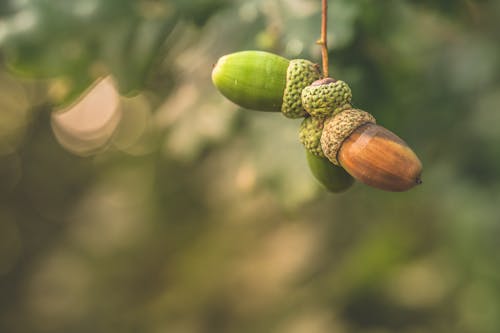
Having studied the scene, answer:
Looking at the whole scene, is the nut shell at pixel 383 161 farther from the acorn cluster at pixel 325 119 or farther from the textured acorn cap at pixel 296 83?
the textured acorn cap at pixel 296 83

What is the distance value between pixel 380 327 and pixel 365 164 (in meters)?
1.46

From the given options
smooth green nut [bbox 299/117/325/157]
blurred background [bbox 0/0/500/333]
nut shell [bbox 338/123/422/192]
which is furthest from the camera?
blurred background [bbox 0/0/500/333]

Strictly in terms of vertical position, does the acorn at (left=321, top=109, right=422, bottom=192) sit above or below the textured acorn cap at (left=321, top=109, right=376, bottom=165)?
below

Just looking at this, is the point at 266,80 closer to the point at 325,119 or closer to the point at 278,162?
the point at 325,119

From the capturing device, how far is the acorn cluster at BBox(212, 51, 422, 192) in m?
0.80

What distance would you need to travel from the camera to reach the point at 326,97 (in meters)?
0.87

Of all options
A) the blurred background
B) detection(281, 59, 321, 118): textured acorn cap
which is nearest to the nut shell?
detection(281, 59, 321, 118): textured acorn cap

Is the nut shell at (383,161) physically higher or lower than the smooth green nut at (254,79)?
lower

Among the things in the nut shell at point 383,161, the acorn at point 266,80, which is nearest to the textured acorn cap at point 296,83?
the acorn at point 266,80

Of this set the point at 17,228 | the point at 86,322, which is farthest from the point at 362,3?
the point at 17,228

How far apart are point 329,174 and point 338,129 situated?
91 mm

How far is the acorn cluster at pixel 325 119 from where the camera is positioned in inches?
31.5

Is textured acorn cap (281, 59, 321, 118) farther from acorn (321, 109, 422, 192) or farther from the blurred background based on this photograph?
the blurred background

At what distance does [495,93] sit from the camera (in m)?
1.92
